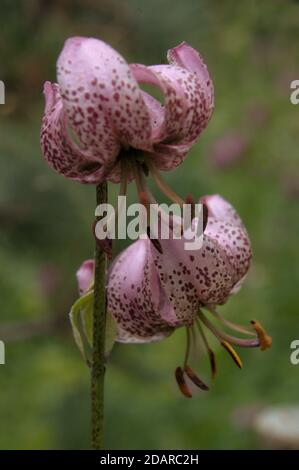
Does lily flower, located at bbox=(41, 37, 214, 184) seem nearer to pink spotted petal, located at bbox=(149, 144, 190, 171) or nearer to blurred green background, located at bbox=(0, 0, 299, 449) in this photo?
pink spotted petal, located at bbox=(149, 144, 190, 171)

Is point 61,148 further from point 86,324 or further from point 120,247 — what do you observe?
point 120,247

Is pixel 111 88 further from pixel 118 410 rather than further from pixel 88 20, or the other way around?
pixel 118 410

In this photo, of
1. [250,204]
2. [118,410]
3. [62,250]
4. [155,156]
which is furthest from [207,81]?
[250,204]

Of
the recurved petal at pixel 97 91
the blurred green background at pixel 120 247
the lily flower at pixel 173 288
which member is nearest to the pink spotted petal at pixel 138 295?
the lily flower at pixel 173 288

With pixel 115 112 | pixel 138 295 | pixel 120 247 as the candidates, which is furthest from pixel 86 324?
pixel 120 247

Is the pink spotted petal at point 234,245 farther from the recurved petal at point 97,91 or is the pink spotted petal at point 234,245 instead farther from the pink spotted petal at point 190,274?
the recurved petal at point 97,91
